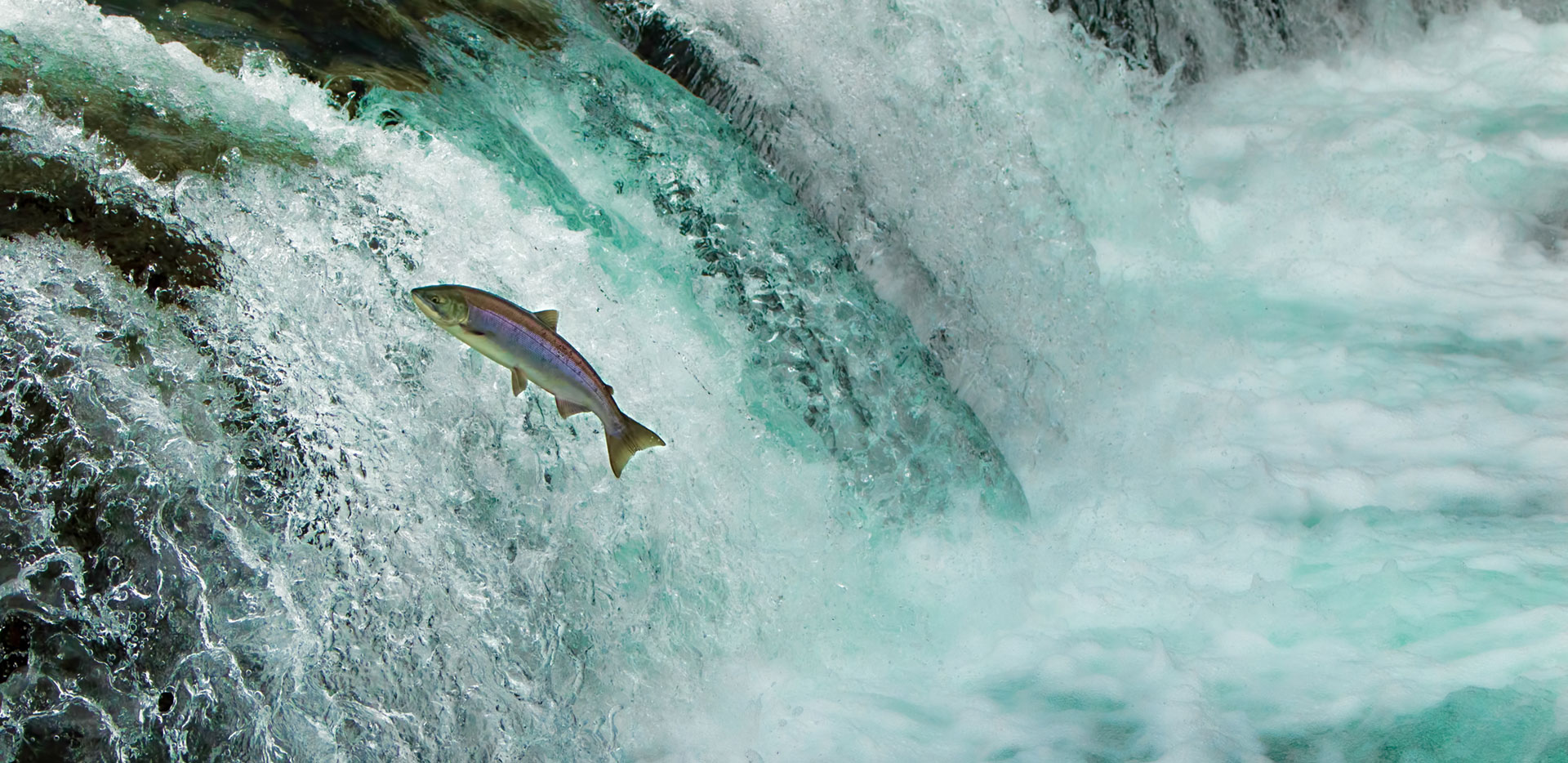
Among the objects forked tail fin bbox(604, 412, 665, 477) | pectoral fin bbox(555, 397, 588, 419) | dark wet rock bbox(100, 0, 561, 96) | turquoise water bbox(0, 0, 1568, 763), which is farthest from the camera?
dark wet rock bbox(100, 0, 561, 96)

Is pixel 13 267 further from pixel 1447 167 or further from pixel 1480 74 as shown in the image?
pixel 1480 74

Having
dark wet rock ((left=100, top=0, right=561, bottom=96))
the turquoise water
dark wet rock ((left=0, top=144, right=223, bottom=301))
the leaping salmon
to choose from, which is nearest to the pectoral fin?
the leaping salmon

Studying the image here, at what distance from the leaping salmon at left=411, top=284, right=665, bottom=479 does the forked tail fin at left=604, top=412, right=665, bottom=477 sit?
0.18 feet

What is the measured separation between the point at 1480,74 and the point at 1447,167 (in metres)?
1.17

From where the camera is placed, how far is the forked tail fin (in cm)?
209

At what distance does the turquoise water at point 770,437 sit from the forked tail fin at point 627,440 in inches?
25.7

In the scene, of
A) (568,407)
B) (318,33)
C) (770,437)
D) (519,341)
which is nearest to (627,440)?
(568,407)

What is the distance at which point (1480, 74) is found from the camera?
605 cm

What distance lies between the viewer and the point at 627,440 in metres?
2.13

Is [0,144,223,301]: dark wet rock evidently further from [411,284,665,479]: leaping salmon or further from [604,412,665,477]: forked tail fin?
[604,412,665,477]: forked tail fin

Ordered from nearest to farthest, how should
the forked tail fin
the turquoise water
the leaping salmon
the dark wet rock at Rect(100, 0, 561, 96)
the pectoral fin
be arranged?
the leaping salmon < the pectoral fin < the forked tail fin < the turquoise water < the dark wet rock at Rect(100, 0, 561, 96)

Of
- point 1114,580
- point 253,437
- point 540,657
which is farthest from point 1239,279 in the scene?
point 253,437

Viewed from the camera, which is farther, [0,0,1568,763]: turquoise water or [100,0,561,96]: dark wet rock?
[100,0,561,96]: dark wet rock

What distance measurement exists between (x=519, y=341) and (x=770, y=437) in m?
→ 1.46
